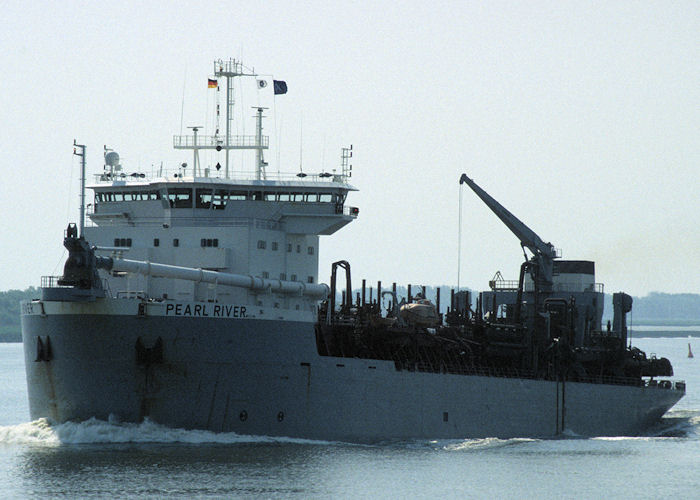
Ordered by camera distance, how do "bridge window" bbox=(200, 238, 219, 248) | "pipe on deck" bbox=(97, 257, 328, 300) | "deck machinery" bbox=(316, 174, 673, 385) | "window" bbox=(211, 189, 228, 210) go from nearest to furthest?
1. "pipe on deck" bbox=(97, 257, 328, 300)
2. "bridge window" bbox=(200, 238, 219, 248)
3. "window" bbox=(211, 189, 228, 210)
4. "deck machinery" bbox=(316, 174, 673, 385)

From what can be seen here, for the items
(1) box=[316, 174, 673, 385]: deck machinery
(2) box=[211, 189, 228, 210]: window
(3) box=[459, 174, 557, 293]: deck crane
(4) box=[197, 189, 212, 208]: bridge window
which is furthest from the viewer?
(3) box=[459, 174, 557, 293]: deck crane

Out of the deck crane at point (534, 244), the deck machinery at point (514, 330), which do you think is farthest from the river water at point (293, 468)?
the deck crane at point (534, 244)

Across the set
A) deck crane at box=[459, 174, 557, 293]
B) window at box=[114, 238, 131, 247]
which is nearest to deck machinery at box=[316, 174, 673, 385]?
deck crane at box=[459, 174, 557, 293]

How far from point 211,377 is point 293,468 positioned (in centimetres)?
388

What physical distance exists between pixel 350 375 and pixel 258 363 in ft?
12.2

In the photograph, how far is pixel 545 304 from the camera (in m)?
47.5

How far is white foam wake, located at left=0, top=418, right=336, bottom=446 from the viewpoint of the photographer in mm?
33250

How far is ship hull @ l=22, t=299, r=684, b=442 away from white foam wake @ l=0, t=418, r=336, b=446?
0.22m

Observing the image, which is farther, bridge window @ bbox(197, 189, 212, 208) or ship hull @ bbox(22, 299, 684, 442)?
bridge window @ bbox(197, 189, 212, 208)

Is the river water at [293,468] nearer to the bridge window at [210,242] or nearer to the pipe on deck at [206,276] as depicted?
the pipe on deck at [206,276]

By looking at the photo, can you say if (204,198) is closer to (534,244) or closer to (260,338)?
(260,338)

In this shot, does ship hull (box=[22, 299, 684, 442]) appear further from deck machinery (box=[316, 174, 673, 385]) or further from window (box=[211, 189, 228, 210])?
window (box=[211, 189, 228, 210])

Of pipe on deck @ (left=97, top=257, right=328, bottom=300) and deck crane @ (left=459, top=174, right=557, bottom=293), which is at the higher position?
deck crane @ (left=459, top=174, right=557, bottom=293)

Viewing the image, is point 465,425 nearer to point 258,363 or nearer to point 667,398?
point 258,363
